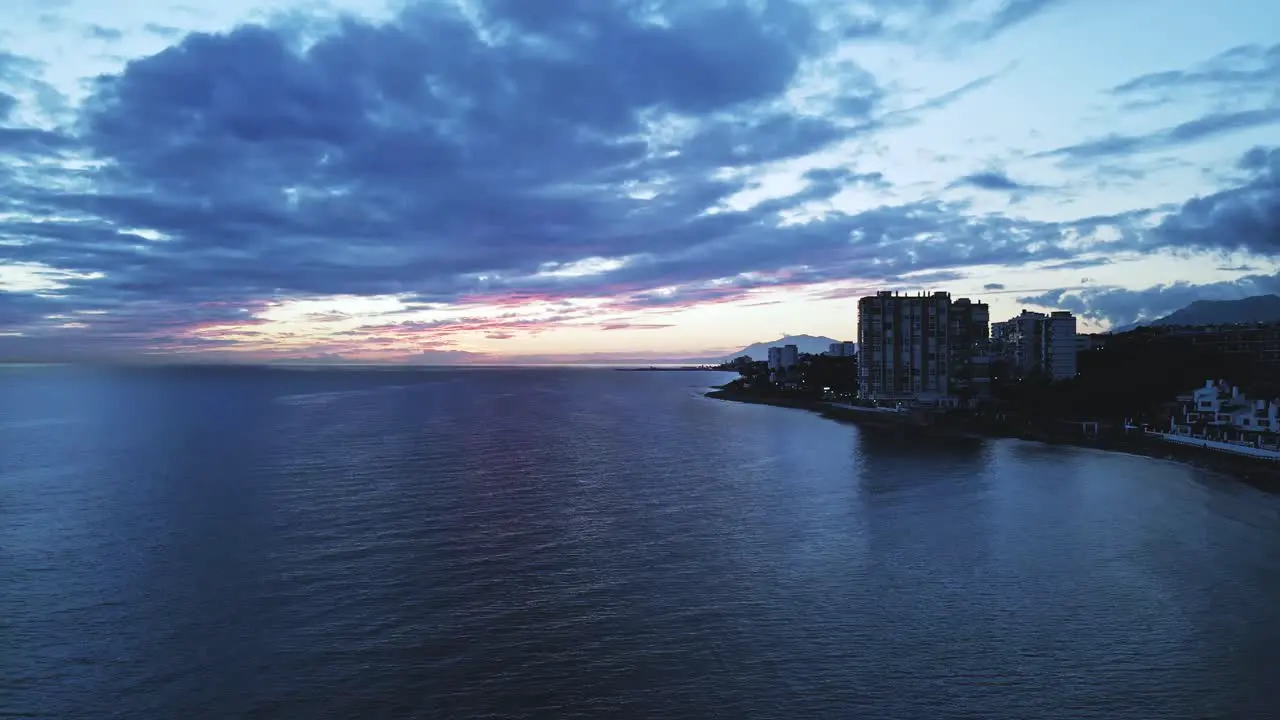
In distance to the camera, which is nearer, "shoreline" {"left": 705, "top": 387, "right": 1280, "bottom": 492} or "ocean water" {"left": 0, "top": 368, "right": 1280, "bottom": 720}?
"ocean water" {"left": 0, "top": 368, "right": 1280, "bottom": 720}

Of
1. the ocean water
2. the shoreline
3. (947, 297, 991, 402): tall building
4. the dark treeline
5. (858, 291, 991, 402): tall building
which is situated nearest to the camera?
the ocean water

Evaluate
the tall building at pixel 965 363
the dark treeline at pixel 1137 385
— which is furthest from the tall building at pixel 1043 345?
the dark treeline at pixel 1137 385

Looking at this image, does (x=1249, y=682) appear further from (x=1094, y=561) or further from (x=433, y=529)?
(x=433, y=529)

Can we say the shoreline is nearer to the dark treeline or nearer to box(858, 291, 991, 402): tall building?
box(858, 291, 991, 402): tall building

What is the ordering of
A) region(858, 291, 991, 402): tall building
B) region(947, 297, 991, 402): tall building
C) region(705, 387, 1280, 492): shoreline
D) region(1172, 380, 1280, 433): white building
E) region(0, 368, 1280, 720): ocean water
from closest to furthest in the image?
region(0, 368, 1280, 720): ocean water → region(705, 387, 1280, 492): shoreline → region(1172, 380, 1280, 433): white building → region(858, 291, 991, 402): tall building → region(947, 297, 991, 402): tall building

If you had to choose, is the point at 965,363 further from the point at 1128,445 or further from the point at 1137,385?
the point at 1128,445

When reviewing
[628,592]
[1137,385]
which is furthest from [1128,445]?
[628,592]

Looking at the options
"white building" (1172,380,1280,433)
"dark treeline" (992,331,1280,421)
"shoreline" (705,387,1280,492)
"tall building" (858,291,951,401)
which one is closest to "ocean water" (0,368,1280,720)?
"shoreline" (705,387,1280,492)
